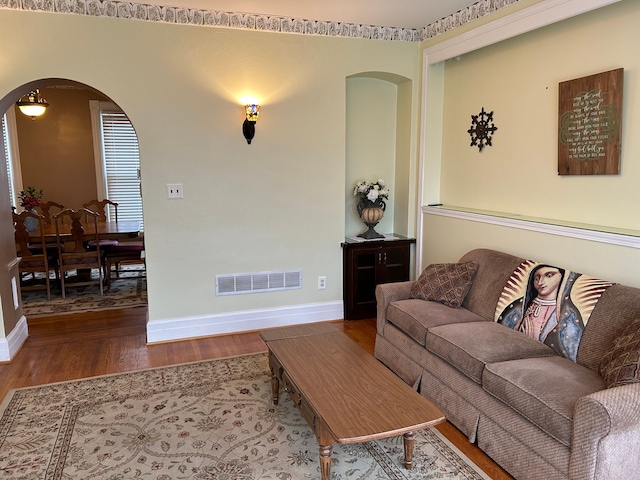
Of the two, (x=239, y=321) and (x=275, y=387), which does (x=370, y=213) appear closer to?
(x=239, y=321)

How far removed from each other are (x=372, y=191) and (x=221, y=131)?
1.52 meters

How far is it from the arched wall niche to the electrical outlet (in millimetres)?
1686

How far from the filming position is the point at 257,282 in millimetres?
4270

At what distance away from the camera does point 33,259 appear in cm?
511

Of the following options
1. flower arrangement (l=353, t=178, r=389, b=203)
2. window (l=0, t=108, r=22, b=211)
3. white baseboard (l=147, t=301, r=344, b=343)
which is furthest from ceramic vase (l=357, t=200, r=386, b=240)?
window (l=0, t=108, r=22, b=211)

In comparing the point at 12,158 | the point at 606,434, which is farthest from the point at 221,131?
the point at 12,158

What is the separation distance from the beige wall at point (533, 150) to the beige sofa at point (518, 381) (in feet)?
1.17

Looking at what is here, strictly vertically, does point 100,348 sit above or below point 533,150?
below

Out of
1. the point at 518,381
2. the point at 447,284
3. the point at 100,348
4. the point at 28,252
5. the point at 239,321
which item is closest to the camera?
the point at 518,381

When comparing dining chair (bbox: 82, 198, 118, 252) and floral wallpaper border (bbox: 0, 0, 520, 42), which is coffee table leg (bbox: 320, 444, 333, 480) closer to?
floral wallpaper border (bbox: 0, 0, 520, 42)

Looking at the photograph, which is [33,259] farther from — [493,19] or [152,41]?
[493,19]

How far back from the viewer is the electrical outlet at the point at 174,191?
12.7 ft

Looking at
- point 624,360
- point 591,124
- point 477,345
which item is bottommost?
point 477,345

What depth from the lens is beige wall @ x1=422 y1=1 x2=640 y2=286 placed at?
2.72 m
